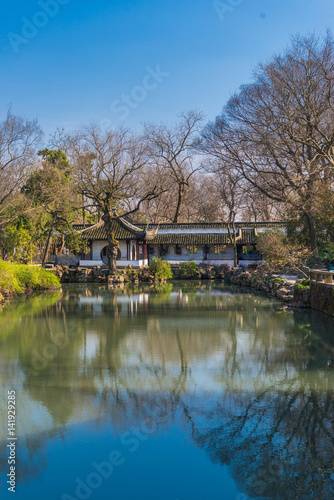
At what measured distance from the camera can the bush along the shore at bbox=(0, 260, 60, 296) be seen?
65.9ft

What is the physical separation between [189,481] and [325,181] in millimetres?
18886

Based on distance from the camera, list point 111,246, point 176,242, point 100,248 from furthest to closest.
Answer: point 176,242 → point 100,248 → point 111,246

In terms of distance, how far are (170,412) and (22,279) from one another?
18.8 m

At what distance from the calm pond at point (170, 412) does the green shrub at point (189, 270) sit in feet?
70.6

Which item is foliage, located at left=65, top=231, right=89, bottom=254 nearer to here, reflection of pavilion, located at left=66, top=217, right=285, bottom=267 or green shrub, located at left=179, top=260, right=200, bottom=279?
reflection of pavilion, located at left=66, top=217, right=285, bottom=267

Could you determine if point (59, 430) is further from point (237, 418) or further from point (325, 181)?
point (325, 181)

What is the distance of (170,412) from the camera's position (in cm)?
610

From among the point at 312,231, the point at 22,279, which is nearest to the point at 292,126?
the point at 312,231

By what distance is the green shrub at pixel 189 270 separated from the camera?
111 feet

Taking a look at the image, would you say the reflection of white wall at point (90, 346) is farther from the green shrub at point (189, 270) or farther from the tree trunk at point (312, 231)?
the green shrub at point (189, 270)

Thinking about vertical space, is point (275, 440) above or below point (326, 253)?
below

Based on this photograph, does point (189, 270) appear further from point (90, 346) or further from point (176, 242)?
point (90, 346)

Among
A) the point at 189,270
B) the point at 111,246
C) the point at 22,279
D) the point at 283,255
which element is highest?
the point at 111,246

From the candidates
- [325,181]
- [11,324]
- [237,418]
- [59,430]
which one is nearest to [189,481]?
[237,418]
